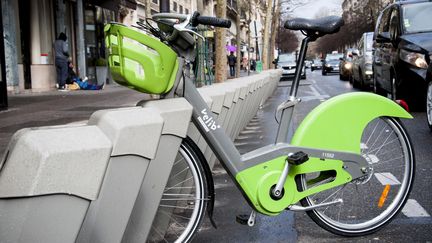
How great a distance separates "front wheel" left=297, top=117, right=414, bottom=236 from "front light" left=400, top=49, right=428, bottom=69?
253 inches

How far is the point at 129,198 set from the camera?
255cm

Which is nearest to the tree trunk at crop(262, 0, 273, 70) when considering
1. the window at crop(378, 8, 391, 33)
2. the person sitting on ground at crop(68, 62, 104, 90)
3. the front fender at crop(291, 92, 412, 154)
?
the person sitting on ground at crop(68, 62, 104, 90)

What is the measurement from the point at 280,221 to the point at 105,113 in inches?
84.0

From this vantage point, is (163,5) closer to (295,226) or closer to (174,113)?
(295,226)

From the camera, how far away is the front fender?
368 centimetres

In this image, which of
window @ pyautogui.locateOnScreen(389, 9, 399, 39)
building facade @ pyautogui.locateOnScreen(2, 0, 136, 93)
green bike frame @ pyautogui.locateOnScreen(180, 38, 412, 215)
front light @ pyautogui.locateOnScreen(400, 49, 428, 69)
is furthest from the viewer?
building facade @ pyautogui.locateOnScreen(2, 0, 136, 93)

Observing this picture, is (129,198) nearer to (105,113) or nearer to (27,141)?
(105,113)

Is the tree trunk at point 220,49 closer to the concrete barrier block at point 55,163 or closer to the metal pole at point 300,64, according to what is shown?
the metal pole at point 300,64

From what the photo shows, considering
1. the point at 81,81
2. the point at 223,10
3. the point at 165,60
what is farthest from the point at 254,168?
the point at 81,81

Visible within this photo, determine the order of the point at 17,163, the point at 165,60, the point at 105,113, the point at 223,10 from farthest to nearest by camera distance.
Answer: the point at 223,10 < the point at 165,60 < the point at 105,113 < the point at 17,163

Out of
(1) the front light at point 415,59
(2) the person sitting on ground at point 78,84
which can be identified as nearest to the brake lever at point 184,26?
(1) the front light at point 415,59

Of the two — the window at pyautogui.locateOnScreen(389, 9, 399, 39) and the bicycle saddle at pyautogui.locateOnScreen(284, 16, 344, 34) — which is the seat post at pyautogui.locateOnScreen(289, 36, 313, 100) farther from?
the window at pyautogui.locateOnScreen(389, 9, 399, 39)

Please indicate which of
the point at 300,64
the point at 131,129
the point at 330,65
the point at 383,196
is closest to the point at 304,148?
the point at 300,64

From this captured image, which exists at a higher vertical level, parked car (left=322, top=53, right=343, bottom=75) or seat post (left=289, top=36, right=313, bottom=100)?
seat post (left=289, top=36, right=313, bottom=100)
